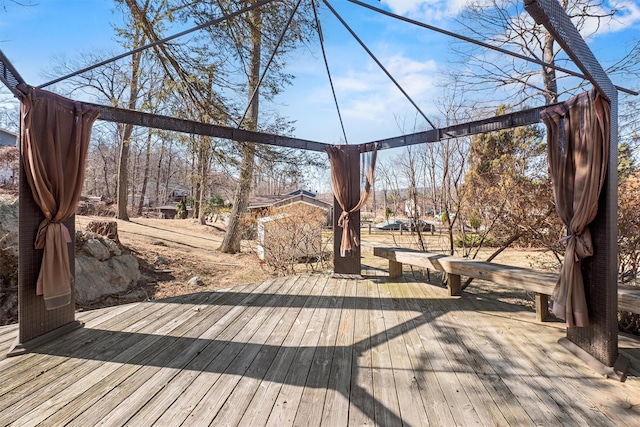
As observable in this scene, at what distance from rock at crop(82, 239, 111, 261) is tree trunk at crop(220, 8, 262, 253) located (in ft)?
10.4

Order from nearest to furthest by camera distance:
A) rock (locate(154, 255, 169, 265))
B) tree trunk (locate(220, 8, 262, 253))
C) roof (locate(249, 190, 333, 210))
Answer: tree trunk (locate(220, 8, 262, 253))
rock (locate(154, 255, 169, 265))
roof (locate(249, 190, 333, 210))

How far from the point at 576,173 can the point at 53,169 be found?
12.6 feet

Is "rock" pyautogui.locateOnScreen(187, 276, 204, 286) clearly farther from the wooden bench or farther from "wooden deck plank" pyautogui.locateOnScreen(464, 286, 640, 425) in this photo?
"wooden deck plank" pyautogui.locateOnScreen(464, 286, 640, 425)

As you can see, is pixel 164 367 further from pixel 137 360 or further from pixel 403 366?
pixel 403 366

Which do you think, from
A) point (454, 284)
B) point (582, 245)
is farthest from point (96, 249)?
point (582, 245)

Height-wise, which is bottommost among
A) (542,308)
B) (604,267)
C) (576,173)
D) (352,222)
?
(542,308)

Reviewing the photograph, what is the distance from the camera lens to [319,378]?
1.86m

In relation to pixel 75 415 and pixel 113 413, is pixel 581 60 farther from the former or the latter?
pixel 75 415

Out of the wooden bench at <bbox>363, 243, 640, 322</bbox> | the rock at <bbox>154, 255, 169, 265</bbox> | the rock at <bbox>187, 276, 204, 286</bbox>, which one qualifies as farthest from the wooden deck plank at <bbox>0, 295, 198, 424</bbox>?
the rock at <bbox>154, 255, 169, 265</bbox>

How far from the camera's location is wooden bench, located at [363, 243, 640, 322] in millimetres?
2230

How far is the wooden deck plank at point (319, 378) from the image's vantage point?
4.97 feet

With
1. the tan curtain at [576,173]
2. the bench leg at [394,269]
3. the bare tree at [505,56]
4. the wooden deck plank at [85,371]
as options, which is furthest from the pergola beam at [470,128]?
the wooden deck plank at [85,371]

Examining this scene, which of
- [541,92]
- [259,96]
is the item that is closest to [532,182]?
[541,92]

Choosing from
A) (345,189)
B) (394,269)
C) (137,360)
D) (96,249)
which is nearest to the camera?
(137,360)
